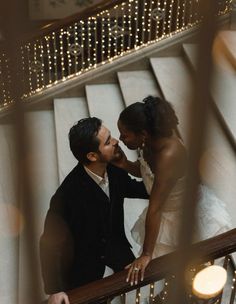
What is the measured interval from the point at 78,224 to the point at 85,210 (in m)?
0.08

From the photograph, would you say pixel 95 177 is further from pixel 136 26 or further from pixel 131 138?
pixel 136 26

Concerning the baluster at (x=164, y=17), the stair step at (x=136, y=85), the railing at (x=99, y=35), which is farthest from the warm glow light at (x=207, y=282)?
the baluster at (x=164, y=17)

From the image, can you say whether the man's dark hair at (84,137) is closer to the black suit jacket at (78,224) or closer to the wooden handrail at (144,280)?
the black suit jacket at (78,224)

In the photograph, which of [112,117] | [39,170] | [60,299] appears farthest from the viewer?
[112,117]

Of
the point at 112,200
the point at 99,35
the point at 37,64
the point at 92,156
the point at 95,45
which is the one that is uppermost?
the point at 99,35

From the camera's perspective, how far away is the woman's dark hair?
2277 mm

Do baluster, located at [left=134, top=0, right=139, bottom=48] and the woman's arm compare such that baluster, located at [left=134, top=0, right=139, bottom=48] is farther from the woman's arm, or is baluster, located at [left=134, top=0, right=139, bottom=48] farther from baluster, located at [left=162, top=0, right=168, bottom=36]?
the woman's arm

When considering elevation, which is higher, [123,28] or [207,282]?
[123,28]

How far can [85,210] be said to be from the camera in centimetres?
244

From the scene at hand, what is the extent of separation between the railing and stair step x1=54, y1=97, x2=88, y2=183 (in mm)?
275

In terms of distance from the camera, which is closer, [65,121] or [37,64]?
[65,121]

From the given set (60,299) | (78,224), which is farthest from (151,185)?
(60,299)

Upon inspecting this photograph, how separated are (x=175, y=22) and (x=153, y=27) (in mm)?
249

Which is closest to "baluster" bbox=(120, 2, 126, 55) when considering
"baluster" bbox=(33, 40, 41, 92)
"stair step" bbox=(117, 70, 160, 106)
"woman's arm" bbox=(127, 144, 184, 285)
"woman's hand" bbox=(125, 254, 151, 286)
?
"stair step" bbox=(117, 70, 160, 106)
